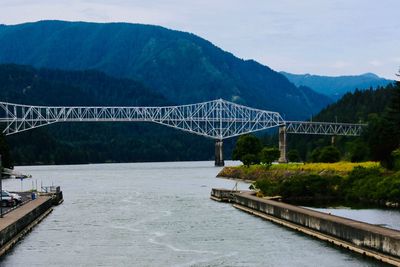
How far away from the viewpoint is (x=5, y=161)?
5733 inches

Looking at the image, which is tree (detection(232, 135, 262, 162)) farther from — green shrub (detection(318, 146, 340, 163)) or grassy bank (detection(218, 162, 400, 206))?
grassy bank (detection(218, 162, 400, 206))

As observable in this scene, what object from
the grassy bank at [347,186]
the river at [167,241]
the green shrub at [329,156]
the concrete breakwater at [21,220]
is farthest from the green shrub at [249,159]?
the concrete breakwater at [21,220]

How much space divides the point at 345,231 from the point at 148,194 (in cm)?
5201

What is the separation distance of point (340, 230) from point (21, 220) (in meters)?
19.8

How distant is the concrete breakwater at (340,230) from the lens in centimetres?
3428

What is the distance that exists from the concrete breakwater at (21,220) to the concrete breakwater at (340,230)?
1658cm

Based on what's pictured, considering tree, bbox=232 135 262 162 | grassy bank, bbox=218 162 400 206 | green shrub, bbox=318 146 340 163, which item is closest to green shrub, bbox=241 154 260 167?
tree, bbox=232 135 262 162

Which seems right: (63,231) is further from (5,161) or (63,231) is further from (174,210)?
(5,161)

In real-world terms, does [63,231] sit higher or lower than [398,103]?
lower

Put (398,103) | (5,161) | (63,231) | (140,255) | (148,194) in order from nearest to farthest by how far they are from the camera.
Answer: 1. (140,255)
2. (63,231)
3. (148,194)
4. (398,103)
5. (5,161)

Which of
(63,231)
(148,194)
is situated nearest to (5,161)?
(148,194)

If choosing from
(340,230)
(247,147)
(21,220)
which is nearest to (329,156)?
(247,147)

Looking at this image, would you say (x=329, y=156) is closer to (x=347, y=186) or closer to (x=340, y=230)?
(x=347, y=186)

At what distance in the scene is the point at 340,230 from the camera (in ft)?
135
